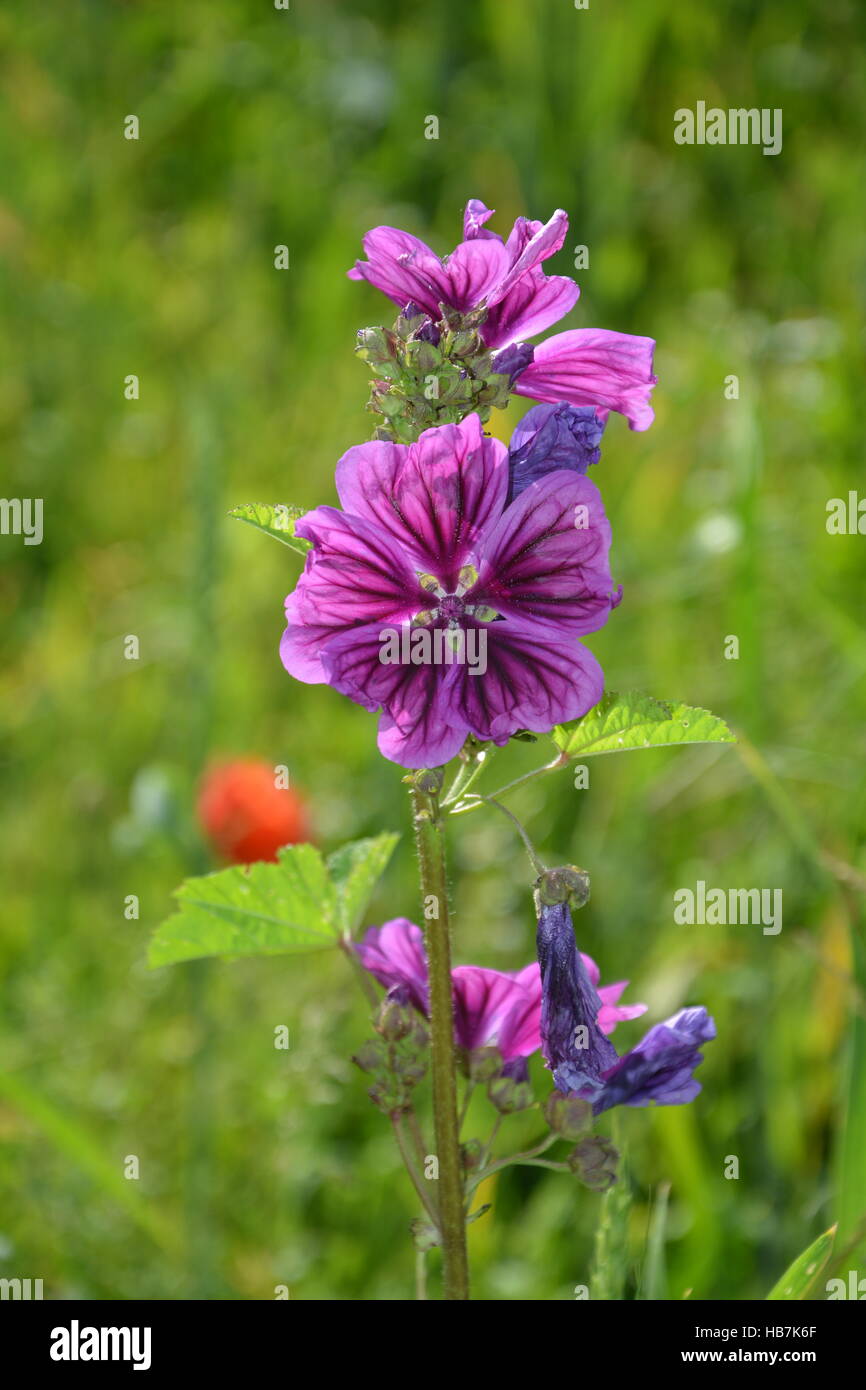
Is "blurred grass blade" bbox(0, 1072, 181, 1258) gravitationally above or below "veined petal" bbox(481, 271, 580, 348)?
below

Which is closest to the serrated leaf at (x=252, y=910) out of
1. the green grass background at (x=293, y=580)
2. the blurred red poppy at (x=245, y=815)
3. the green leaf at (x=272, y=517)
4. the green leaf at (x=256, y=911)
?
the green leaf at (x=256, y=911)

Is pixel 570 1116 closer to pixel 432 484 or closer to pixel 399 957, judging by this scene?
pixel 399 957

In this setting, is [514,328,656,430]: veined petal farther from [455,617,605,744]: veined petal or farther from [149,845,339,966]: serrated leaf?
[149,845,339,966]: serrated leaf

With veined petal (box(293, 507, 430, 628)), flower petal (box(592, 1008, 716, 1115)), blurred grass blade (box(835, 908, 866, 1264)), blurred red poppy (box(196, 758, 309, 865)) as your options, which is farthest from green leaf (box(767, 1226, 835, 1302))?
blurred red poppy (box(196, 758, 309, 865))

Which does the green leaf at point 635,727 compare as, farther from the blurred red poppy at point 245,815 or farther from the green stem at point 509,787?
the blurred red poppy at point 245,815

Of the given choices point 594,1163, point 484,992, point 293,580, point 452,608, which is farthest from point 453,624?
point 293,580
